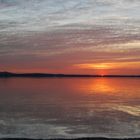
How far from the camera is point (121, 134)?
138 feet

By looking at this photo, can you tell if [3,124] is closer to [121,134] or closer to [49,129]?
[49,129]

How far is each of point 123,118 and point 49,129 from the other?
644 inches

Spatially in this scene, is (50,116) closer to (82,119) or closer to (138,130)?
(82,119)

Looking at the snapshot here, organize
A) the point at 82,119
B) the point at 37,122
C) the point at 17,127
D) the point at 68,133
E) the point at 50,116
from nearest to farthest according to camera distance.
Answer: the point at 68,133
the point at 17,127
the point at 37,122
the point at 82,119
the point at 50,116

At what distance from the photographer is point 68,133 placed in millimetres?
43062

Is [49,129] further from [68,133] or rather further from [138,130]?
[138,130]

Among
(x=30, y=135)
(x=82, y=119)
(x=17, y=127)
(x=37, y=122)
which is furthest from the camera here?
(x=82, y=119)

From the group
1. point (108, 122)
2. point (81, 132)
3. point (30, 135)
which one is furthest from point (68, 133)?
point (108, 122)

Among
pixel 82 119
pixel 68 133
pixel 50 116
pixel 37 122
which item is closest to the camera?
pixel 68 133

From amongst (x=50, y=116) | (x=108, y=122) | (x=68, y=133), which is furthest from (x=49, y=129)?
(x=50, y=116)

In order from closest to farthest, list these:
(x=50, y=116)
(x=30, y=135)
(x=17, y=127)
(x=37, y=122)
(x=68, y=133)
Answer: (x=30, y=135) < (x=68, y=133) < (x=17, y=127) < (x=37, y=122) < (x=50, y=116)

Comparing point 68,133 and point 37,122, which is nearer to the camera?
point 68,133

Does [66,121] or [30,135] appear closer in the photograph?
[30,135]

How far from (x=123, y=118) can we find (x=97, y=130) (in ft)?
42.9
